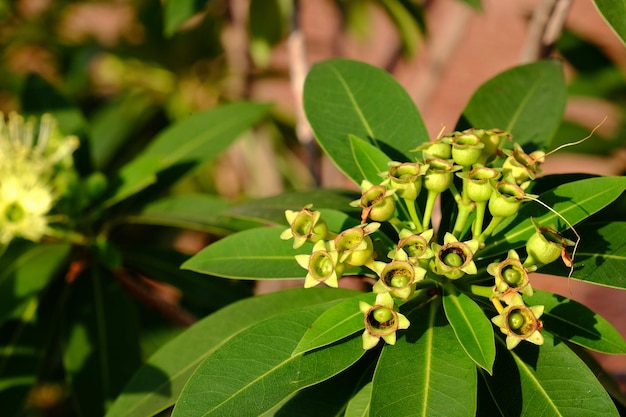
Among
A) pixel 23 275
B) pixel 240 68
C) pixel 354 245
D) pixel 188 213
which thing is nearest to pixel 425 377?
pixel 354 245

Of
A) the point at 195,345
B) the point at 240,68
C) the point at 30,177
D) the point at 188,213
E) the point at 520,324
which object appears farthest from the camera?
the point at 240,68

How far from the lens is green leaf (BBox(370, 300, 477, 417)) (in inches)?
34.4

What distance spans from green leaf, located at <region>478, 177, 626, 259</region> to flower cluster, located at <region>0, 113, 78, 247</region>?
0.91 meters

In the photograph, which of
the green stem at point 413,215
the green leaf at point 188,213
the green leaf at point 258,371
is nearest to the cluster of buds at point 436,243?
the green stem at point 413,215

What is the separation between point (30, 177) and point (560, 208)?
1036 millimetres

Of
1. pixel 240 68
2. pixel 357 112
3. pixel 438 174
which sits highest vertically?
pixel 240 68

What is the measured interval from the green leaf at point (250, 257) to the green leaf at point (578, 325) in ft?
1.20

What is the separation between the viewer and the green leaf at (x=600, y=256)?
0.98m

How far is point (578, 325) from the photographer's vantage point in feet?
3.21

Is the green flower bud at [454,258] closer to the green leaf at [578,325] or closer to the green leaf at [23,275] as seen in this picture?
the green leaf at [578,325]

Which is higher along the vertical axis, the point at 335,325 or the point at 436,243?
the point at 436,243

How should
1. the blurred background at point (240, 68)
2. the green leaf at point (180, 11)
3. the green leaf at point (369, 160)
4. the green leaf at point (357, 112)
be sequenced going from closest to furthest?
the green leaf at point (369, 160) → the green leaf at point (357, 112) → the green leaf at point (180, 11) → the blurred background at point (240, 68)

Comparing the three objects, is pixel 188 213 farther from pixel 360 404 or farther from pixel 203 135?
pixel 360 404

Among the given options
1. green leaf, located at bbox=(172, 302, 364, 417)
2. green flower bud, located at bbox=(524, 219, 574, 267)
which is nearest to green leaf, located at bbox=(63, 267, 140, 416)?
green leaf, located at bbox=(172, 302, 364, 417)
